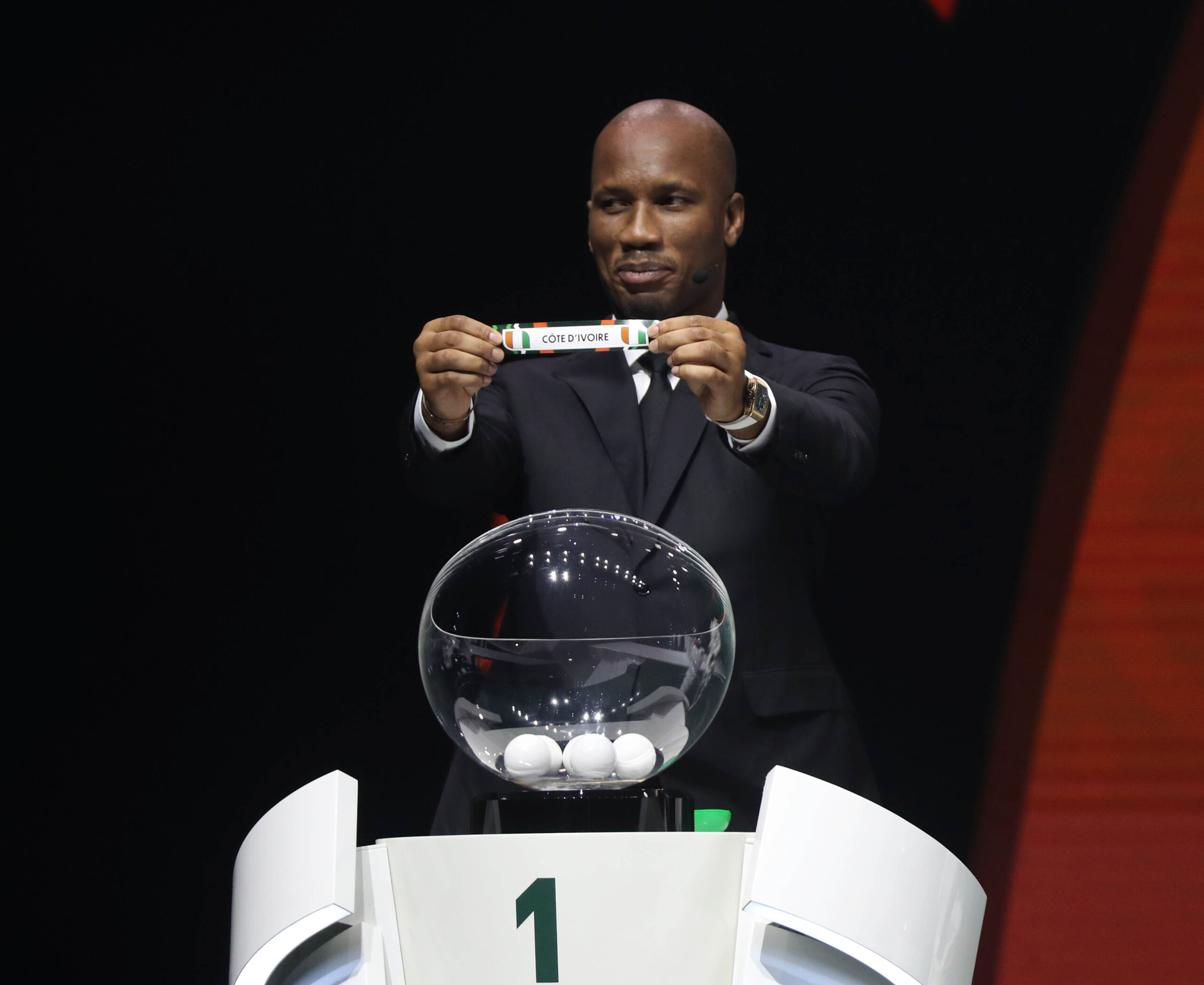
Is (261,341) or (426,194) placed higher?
(426,194)

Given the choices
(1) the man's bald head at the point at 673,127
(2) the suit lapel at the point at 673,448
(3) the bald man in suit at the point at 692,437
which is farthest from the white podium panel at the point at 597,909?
(1) the man's bald head at the point at 673,127

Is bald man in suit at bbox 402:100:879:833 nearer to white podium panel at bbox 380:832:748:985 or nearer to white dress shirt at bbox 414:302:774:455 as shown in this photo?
white dress shirt at bbox 414:302:774:455

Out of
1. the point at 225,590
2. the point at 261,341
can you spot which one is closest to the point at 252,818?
the point at 225,590

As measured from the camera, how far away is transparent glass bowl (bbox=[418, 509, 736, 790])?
43.0 inches

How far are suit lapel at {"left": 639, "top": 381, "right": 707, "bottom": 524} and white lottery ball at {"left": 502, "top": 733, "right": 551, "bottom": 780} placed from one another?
2.05 ft

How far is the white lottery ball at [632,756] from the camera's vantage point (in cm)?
110

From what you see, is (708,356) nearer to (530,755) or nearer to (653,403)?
(653,403)

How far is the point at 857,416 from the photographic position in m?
1.77

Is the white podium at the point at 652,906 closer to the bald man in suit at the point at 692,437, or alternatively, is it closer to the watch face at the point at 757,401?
the bald man in suit at the point at 692,437

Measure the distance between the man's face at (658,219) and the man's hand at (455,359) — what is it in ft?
1.36

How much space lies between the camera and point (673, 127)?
76.7 inches

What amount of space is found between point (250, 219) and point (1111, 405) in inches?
63.7

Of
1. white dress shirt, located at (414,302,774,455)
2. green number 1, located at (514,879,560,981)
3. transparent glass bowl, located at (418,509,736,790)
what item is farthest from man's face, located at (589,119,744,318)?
green number 1, located at (514,879,560,981)

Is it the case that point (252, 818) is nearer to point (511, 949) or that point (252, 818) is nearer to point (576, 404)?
point (576, 404)
